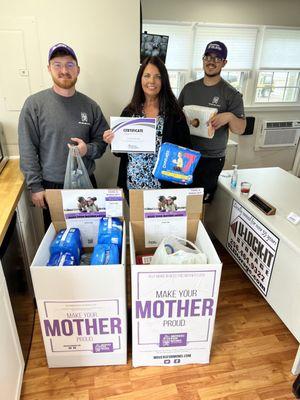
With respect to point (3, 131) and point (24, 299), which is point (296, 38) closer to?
point (3, 131)

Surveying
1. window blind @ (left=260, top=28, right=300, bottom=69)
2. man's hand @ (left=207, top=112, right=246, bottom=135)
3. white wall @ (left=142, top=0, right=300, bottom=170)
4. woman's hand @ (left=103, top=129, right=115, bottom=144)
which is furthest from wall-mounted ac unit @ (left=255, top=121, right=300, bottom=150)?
woman's hand @ (left=103, top=129, right=115, bottom=144)

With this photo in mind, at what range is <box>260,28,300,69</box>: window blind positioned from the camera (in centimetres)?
386

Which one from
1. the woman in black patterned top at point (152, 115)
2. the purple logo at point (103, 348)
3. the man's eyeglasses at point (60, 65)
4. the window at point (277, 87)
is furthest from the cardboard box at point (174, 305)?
the window at point (277, 87)

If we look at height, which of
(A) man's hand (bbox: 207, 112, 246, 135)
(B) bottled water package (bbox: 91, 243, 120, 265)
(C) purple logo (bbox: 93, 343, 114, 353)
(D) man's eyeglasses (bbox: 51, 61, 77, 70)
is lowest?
(C) purple logo (bbox: 93, 343, 114, 353)

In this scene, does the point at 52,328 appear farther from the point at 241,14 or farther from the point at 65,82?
the point at 241,14

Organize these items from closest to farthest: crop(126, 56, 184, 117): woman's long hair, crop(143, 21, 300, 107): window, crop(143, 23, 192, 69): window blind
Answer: crop(126, 56, 184, 117): woman's long hair, crop(143, 23, 192, 69): window blind, crop(143, 21, 300, 107): window

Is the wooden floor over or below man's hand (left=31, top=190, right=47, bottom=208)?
below

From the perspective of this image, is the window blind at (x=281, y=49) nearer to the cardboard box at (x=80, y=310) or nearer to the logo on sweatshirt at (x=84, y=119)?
the logo on sweatshirt at (x=84, y=119)

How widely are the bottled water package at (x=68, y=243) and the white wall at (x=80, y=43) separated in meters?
0.87

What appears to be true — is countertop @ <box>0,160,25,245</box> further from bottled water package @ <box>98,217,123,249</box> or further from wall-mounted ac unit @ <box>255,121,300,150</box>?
wall-mounted ac unit @ <box>255,121,300,150</box>

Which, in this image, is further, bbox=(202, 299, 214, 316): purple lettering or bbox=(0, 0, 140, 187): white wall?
bbox=(0, 0, 140, 187): white wall

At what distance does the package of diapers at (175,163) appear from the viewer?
164 cm

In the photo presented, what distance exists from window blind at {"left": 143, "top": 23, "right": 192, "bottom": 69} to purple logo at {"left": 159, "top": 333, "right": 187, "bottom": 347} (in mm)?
3265

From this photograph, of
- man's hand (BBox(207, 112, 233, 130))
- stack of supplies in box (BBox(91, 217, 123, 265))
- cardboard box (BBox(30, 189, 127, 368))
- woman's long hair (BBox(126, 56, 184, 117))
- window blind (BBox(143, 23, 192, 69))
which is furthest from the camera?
window blind (BBox(143, 23, 192, 69))
